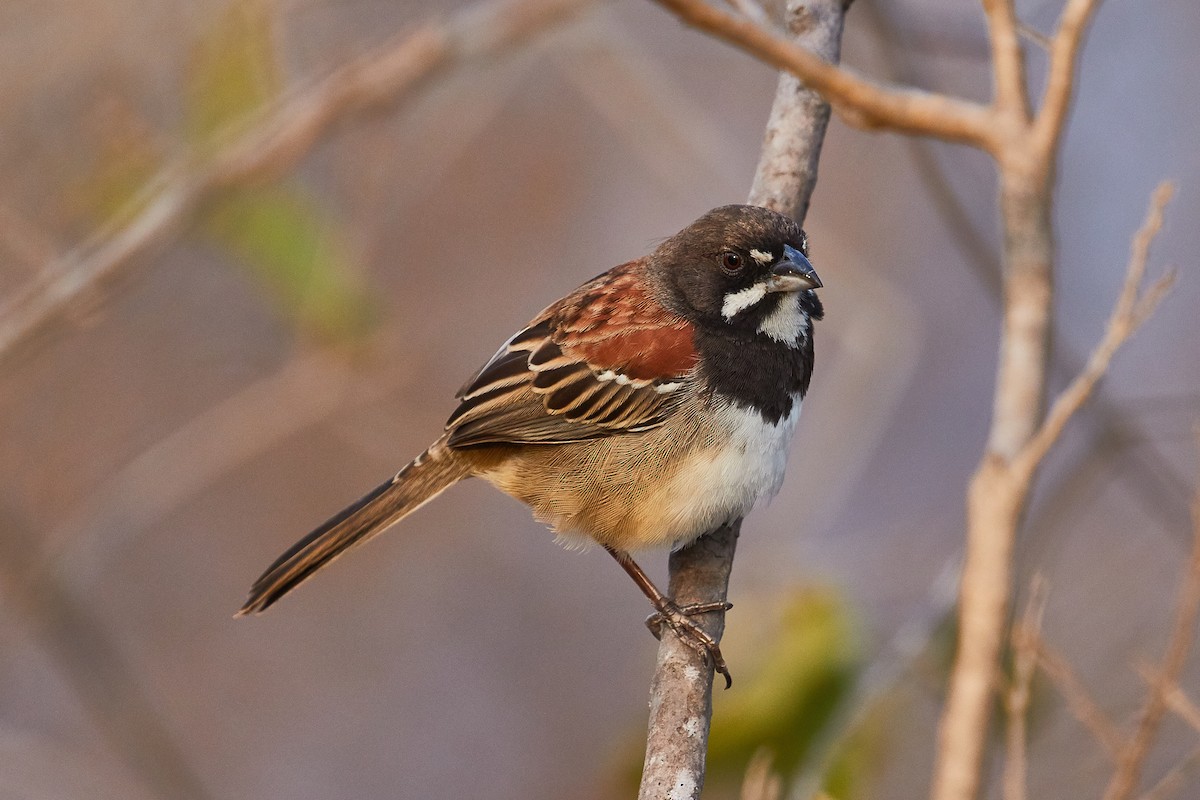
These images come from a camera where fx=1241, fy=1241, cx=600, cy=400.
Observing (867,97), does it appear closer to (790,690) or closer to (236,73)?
(790,690)

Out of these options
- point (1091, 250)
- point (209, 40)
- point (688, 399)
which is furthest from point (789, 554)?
point (1091, 250)

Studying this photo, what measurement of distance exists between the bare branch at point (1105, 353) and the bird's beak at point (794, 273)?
1408mm

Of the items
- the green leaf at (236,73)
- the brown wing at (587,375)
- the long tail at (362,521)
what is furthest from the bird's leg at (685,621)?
the green leaf at (236,73)

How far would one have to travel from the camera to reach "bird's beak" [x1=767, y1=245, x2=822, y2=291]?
3590 mm

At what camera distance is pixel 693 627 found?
3316mm

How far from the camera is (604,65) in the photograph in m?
6.14

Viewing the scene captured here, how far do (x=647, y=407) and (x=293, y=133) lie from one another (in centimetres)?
129

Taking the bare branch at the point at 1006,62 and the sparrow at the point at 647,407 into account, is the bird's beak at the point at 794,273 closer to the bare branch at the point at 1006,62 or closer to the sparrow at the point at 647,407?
the sparrow at the point at 647,407

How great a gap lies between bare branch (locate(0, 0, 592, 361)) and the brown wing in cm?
91

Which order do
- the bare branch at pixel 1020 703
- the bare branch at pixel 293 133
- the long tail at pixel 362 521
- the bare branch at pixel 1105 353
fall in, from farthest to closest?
1. the long tail at pixel 362 521
2. the bare branch at pixel 293 133
3. the bare branch at pixel 1020 703
4. the bare branch at pixel 1105 353

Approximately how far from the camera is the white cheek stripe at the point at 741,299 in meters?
3.73

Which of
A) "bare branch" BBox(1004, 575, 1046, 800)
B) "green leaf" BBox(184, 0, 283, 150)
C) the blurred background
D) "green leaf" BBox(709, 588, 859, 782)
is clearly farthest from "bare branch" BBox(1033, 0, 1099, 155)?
"green leaf" BBox(184, 0, 283, 150)

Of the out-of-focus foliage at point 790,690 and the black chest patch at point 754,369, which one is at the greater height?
the black chest patch at point 754,369

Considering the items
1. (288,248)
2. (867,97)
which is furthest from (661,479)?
(867,97)
